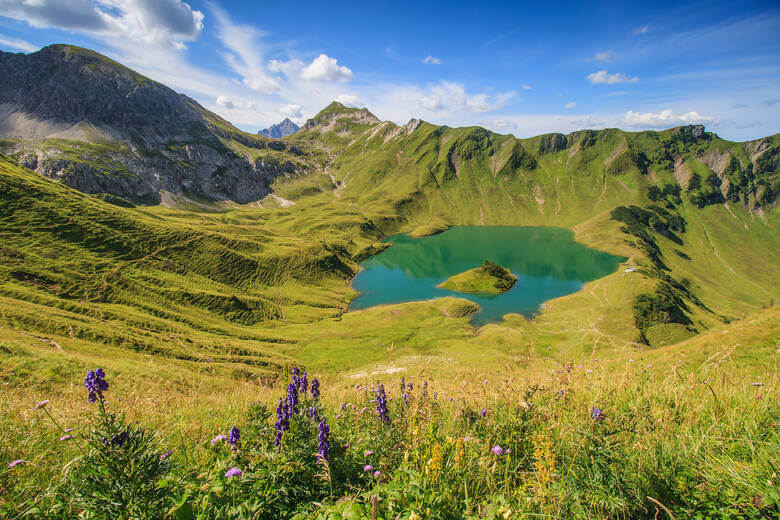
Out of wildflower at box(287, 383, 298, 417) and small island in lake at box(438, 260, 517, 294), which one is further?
small island in lake at box(438, 260, 517, 294)

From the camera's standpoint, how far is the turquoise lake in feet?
377

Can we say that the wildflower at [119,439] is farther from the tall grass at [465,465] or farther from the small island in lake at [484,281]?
the small island in lake at [484,281]

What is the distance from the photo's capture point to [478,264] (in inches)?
6644

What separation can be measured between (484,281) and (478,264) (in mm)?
42304

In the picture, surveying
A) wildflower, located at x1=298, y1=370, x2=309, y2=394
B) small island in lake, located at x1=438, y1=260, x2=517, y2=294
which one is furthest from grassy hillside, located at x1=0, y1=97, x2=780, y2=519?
small island in lake, located at x1=438, y1=260, x2=517, y2=294

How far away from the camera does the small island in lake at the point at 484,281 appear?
408 ft

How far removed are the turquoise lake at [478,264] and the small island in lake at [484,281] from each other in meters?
3.11

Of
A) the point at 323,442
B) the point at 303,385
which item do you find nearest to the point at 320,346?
the point at 303,385

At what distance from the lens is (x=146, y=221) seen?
104 m

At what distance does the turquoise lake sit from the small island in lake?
311 centimetres

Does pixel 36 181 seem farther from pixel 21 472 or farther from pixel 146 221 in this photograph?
pixel 21 472

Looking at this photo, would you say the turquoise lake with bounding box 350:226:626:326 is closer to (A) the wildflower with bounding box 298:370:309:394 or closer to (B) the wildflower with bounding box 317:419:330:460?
(A) the wildflower with bounding box 298:370:309:394

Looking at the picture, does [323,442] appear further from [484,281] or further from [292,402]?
[484,281]

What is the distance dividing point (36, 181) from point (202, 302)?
2566 inches
